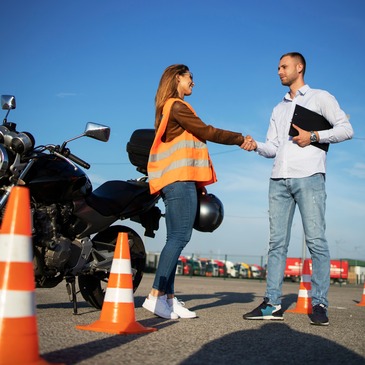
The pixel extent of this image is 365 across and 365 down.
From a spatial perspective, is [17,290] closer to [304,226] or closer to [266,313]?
[266,313]

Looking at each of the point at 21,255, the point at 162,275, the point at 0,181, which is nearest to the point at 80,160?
the point at 0,181

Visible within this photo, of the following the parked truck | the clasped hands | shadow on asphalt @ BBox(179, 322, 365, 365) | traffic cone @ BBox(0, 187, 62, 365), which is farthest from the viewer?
the parked truck

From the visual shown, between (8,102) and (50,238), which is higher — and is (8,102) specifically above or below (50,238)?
above

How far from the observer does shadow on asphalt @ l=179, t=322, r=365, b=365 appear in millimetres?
2824

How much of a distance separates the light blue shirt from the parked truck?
37.2 m

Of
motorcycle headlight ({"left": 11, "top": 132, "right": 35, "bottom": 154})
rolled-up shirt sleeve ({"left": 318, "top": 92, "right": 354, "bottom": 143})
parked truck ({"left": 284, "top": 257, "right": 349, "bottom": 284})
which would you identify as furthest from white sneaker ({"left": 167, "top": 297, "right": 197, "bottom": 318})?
parked truck ({"left": 284, "top": 257, "right": 349, "bottom": 284})

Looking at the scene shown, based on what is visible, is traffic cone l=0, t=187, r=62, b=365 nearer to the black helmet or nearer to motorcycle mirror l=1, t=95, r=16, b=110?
motorcycle mirror l=1, t=95, r=16, b=110

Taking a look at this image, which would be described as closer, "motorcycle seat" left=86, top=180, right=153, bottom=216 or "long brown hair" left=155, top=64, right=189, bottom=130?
"long brown hair" left=155, top=64, right=189, bottom=130

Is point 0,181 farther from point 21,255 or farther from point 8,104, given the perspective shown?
point 21,255

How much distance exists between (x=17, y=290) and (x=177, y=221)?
2.36 m

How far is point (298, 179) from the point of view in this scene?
488 cm

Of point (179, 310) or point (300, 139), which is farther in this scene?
point (300, 139)

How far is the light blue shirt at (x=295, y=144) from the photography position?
4.86m

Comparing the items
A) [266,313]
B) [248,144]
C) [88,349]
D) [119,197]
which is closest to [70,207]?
[119,197]
